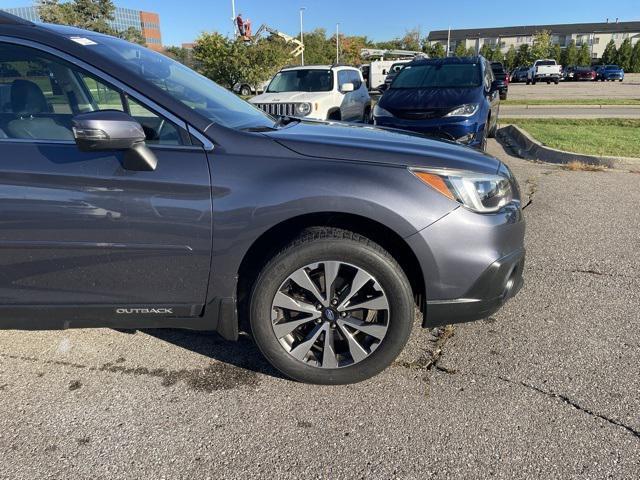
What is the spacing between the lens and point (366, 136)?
293 cm

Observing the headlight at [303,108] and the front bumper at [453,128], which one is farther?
the headlight at [303,108]

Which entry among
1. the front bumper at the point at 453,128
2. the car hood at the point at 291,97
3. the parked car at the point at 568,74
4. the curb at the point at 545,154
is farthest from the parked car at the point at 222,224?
the parked car at the point at 568,74

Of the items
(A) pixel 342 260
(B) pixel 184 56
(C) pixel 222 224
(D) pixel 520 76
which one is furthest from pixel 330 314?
(D) pixel 520 76

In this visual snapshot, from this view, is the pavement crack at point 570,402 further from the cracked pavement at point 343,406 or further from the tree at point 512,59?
the tree at point 512,59

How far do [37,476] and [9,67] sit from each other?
197 centimetres

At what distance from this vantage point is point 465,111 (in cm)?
736

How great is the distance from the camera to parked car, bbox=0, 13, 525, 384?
2365 millimetres

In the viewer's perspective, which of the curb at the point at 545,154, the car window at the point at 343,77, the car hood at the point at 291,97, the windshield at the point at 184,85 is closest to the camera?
the windshield at the point at 184,85

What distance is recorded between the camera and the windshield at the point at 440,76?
8.32 metres

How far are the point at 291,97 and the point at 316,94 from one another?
1.82 ft

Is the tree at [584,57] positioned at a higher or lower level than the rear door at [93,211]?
higher

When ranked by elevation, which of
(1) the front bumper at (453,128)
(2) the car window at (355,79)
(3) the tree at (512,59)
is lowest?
(1) the front bumper at (453,128)

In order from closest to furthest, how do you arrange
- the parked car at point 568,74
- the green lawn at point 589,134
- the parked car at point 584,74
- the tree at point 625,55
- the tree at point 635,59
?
1. the green lawn at point 589,134
2. the parked car at point 584,74
3. the parked car at point 568,74
4. the tree at point 635,59
5. the tree at point 625,55

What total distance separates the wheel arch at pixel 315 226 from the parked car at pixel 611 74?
53532mm
